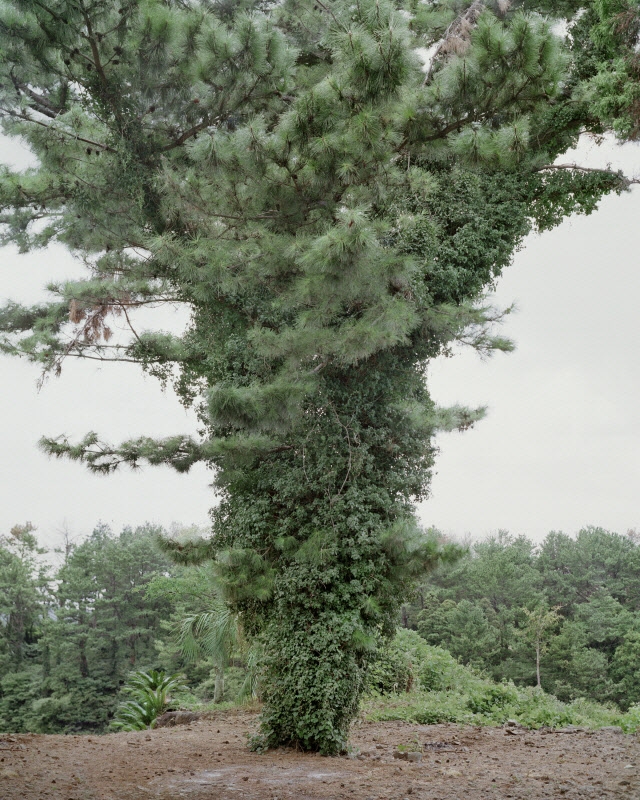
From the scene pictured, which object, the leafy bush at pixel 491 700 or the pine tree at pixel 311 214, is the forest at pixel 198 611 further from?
the pine tree at pixel 311 214

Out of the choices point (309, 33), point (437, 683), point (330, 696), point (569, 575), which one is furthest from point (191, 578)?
point (569, 575)

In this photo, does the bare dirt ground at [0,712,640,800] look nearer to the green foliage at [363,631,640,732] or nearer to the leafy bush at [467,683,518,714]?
the green foliage at [363,631,640,732]

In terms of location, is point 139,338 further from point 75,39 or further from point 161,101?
point 75,39

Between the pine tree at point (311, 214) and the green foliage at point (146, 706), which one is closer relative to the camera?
the pine tree at point (311, 214)

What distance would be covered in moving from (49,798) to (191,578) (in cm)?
933

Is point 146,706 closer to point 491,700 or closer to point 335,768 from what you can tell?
point 491,700

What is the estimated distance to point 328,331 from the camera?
546cm

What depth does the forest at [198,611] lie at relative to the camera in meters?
21.8

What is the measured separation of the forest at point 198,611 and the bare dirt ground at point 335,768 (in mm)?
12629

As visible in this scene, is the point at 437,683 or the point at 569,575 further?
the point at 569,575

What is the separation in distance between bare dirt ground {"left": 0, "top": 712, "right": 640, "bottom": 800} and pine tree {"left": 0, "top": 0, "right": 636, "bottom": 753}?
2.52 ft

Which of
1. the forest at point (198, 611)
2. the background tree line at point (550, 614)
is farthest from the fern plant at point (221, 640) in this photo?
the background tree line at point (550, 614)

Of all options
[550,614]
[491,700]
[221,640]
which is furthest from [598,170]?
[550,614]

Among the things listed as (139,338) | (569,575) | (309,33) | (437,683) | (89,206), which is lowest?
(437,683)
